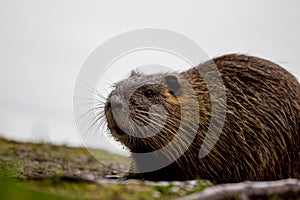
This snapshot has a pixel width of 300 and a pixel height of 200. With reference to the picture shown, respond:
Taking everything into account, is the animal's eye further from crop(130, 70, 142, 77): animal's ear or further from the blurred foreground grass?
the blurred foreground grass

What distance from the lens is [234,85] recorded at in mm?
7398

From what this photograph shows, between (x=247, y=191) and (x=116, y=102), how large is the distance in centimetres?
251

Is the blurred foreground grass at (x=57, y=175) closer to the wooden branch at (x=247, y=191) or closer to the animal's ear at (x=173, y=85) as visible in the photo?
the wooden branch at (x=247, y=191)

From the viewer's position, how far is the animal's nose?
651 cm

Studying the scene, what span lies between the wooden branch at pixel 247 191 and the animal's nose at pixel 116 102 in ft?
7.37

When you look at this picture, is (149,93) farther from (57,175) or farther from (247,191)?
(247,191)

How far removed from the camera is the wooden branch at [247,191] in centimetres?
423

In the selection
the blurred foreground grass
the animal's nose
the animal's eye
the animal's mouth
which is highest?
the animal's eye

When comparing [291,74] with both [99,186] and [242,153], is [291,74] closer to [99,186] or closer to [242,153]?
[242,153]

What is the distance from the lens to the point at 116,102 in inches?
257

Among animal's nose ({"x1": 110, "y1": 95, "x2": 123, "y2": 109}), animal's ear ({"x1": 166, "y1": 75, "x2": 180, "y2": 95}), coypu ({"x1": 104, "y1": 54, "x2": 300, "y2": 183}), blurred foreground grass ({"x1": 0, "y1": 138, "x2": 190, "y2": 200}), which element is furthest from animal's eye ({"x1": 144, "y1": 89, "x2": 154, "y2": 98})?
blurred foreground grass ({"x1": 0, "y1": 138, "x2": 190, "y2": 200})

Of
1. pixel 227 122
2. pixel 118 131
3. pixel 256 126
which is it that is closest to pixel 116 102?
pixel 118 131

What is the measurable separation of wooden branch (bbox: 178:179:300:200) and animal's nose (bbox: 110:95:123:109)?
7.37 feet

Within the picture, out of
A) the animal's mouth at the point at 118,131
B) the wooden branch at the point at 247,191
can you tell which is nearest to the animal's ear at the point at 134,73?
the animal's mouth at the point at 118,131
